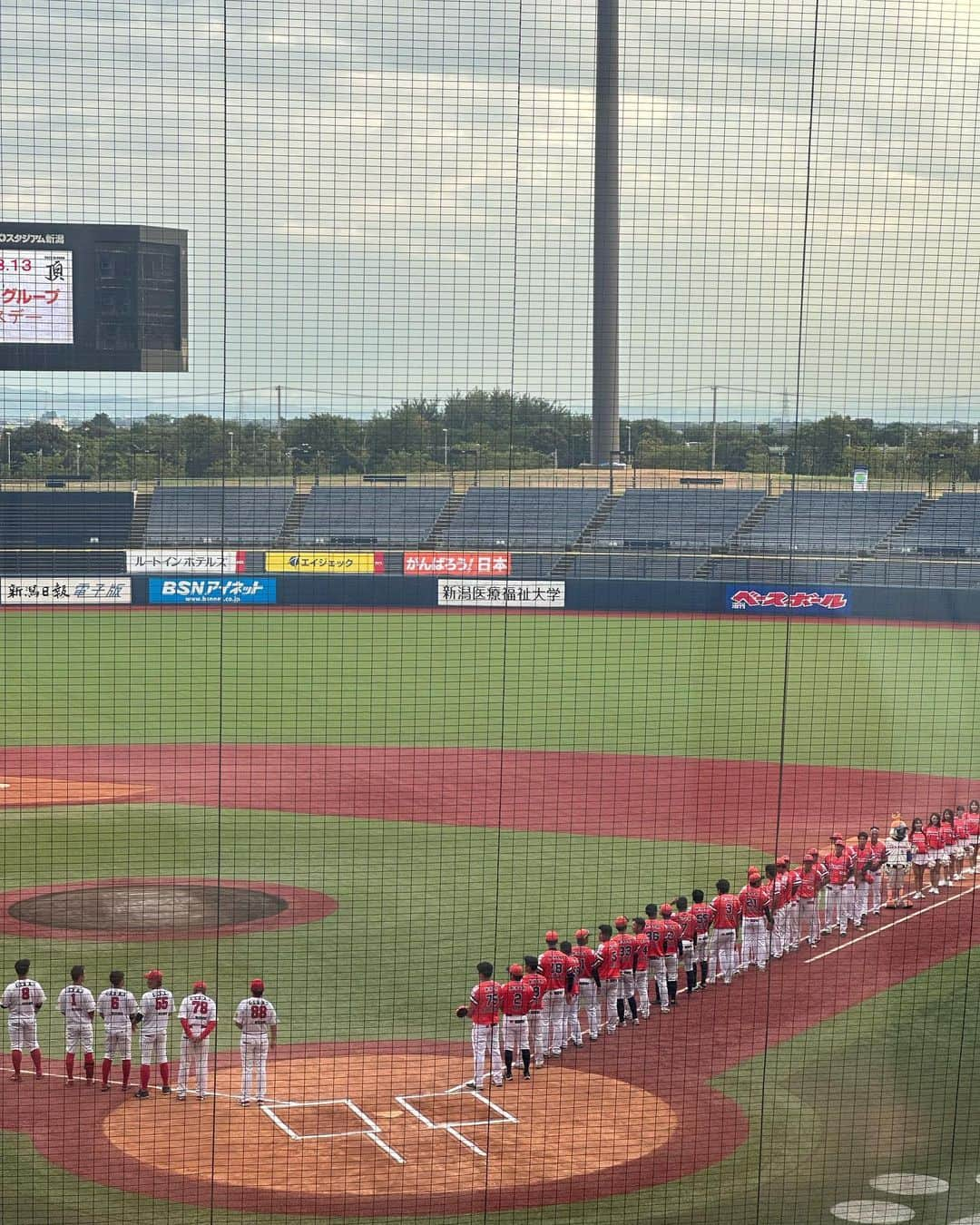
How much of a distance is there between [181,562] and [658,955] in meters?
19.6

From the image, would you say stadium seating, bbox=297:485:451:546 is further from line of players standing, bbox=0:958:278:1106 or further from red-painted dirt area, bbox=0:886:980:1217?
line of players standing, bbox=0:958:278:1106

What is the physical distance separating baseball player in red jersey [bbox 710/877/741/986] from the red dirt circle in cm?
330

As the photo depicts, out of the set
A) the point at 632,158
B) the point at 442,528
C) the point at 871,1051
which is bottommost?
the point at 871,1051

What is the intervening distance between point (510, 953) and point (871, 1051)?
8.73ft

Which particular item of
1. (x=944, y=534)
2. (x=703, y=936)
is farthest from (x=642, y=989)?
(x=944, y=534)

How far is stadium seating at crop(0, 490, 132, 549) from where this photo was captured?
86.5ft

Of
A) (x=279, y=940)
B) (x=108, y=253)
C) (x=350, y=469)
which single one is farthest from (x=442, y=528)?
(x=279, y=940)

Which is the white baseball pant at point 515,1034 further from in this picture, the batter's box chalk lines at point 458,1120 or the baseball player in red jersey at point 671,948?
the baseball player in red jersey at point 671,948

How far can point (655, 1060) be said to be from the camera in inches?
344

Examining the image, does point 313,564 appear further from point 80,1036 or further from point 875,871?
point 80,1036

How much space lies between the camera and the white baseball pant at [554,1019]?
8.61 m

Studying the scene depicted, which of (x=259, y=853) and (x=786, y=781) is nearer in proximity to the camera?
(x=259, y=853)

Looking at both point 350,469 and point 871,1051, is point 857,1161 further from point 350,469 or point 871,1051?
point 350,469

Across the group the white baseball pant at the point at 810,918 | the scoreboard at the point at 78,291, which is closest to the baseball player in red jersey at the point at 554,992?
the white baseball pant at the point at 810,918
